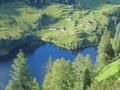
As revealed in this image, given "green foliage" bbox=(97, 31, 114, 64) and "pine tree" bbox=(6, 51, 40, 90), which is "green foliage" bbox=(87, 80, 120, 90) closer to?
"pine tree" bbox=(6, 51, 40, 90)

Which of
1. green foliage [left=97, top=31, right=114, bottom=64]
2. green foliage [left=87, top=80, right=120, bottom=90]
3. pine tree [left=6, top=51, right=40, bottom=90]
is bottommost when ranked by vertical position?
green foliage [left=97, top=31, right=114, bottom=64]

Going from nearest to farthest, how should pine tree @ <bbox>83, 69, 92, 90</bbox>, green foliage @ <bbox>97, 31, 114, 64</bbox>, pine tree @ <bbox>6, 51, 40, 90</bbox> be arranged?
pine tree @ <bbox>83, 69, 92, 90</bbox>
pine tree @ <bbox>6, 51, 40, 90</bbox>
green foliage @ <bbox>97, 31, 114, 64</bbox>

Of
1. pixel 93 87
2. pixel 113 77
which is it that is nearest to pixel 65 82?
pixel 113 77

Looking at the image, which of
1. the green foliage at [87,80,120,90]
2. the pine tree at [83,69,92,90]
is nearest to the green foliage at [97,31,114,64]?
the pine tree at [83,69,92,90]

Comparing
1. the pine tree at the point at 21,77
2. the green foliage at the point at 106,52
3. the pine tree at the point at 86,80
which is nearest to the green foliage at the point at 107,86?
the pine tree at the point at 86,80

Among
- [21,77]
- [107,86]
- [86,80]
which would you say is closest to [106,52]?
[21,77]

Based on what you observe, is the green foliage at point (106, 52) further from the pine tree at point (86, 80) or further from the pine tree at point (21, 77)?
the pine tree at point (86, 80)

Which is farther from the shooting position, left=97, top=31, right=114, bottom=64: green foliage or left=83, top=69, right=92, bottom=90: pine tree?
left=97, top=31, right=114, bottom=64: green foliage

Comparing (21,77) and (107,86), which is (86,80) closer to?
(21,77)

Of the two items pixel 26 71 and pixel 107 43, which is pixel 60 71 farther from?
pixel 107 43
